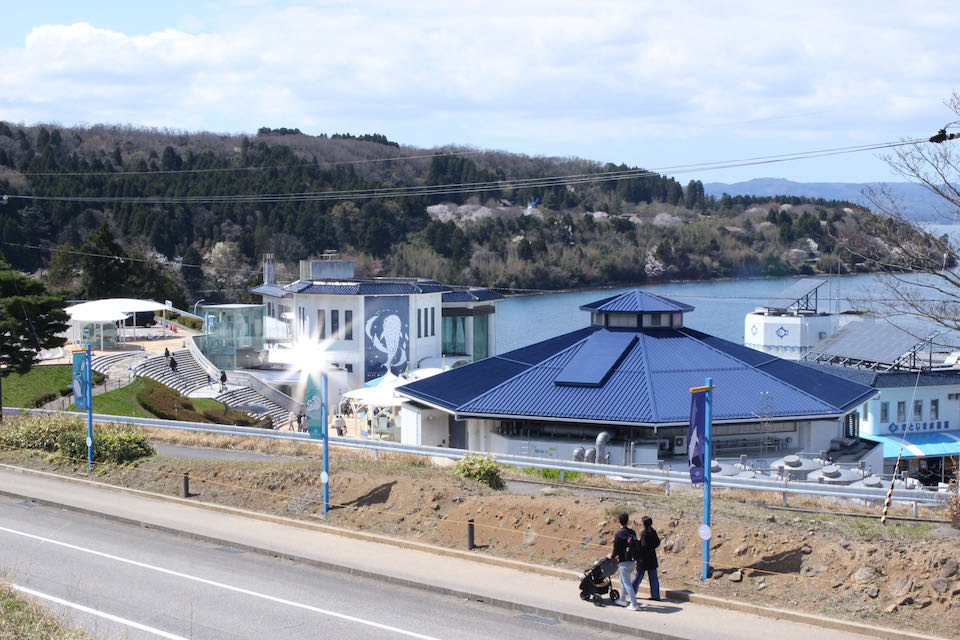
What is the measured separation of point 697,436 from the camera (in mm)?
15172

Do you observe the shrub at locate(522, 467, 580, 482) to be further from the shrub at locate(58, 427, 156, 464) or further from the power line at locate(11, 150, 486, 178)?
the power line at locate(11, 150, 486, 178)

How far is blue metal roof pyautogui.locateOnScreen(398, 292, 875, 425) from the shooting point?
110 ft

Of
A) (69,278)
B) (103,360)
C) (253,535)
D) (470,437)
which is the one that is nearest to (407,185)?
(69,278)

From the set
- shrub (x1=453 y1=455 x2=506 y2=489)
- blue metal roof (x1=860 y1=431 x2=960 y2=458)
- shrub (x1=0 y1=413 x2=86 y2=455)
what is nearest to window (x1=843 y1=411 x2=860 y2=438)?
blue metal roof (x1=860 y1=431 x2=960 y2=458)

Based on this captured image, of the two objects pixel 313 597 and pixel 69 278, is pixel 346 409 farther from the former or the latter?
pixel 69 278

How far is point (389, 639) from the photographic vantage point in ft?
42.5

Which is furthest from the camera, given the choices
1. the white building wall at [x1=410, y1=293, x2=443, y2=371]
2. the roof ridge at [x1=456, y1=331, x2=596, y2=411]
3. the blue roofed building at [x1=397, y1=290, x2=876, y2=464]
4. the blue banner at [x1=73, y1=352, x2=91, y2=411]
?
the white building wall at [x1=410, y1=293, x2=443, y2=371]

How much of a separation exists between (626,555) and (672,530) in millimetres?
2711

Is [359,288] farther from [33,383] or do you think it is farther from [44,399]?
[44,399]

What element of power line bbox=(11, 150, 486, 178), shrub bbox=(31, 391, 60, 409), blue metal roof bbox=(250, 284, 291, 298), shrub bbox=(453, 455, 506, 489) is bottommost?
shrub bbox=(31, 391, 60, 409)

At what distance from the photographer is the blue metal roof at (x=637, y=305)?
39.8m

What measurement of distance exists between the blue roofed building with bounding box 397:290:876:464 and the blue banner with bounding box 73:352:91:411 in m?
13.1

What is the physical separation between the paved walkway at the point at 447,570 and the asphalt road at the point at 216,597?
0.84ft

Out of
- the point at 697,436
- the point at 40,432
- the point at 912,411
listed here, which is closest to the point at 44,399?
the point at 40,432
